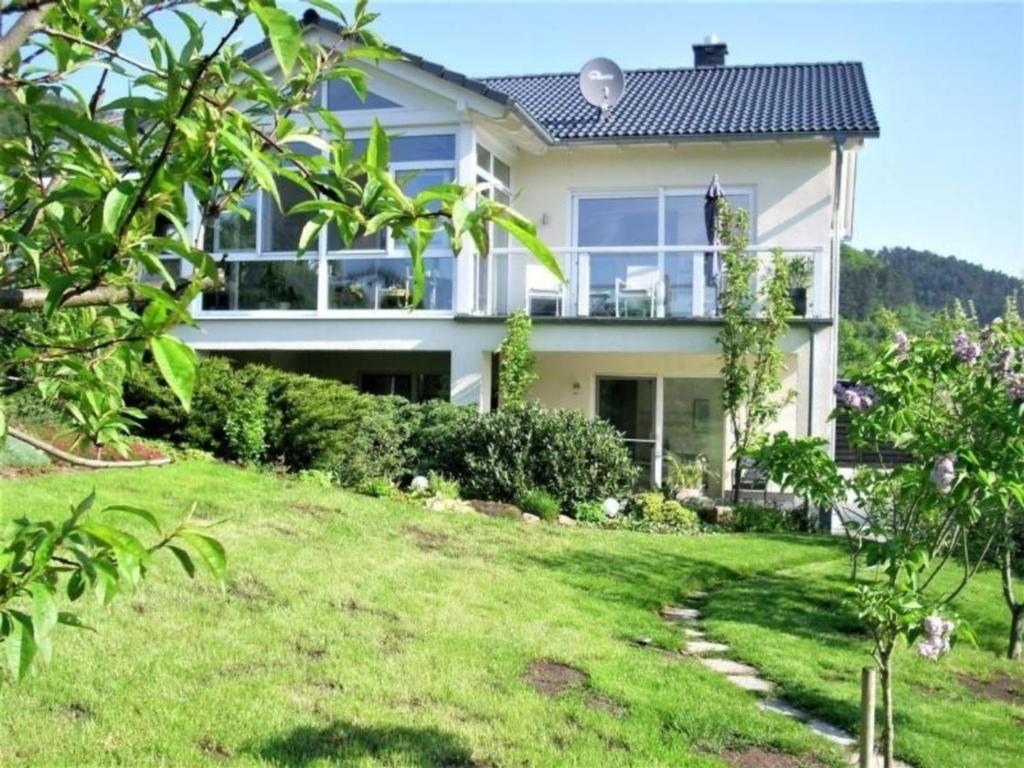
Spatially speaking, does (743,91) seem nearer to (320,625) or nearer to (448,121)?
(448,121)

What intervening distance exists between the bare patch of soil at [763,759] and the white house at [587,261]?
10.9 meters

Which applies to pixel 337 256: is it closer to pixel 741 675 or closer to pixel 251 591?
pixel 251 591

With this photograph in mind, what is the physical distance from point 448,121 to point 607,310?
14.1 ft

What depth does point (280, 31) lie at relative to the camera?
3.95ft

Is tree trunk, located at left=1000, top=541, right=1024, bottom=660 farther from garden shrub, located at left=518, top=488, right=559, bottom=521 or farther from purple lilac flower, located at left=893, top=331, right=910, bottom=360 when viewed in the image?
garden shrub, located at left=518, top=488, right=559, bottom=521

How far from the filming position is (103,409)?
2088 millimetres

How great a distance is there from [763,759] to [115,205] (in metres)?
4.69

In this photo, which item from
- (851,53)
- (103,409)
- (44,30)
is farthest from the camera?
(851,53)

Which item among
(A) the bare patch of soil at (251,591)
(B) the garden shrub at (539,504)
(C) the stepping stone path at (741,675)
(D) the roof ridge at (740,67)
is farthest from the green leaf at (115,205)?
(D) the roof ridge at (740,67)

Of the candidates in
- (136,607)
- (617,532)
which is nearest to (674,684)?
(136,607)

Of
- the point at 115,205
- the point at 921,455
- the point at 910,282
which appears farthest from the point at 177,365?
the point at 910,282

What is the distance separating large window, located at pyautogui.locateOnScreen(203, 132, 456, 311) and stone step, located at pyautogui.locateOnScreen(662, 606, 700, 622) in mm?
8666

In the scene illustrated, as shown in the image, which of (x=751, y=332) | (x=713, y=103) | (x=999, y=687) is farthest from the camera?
(x=713, y=103)

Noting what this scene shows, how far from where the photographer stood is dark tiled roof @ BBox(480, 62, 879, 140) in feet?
57.2
